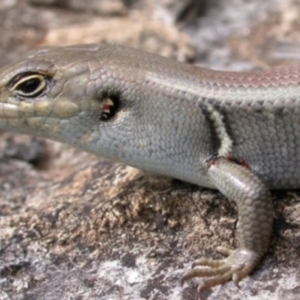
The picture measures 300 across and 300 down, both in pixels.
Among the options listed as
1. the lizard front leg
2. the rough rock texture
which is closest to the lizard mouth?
the rough rock texture

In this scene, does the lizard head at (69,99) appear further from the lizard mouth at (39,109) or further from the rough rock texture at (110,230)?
the rough rock texture at (110,230)

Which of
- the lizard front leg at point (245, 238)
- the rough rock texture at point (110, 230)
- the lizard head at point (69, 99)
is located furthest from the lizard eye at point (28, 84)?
the lizard front leg at point (245, 238)

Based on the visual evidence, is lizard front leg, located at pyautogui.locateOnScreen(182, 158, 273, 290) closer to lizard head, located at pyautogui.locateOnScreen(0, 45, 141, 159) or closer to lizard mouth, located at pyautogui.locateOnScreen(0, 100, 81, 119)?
lizard head, located at pyautogui.locateOnScreen(0, 45, 141, 159)

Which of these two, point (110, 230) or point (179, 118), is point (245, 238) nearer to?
point (179, 118)

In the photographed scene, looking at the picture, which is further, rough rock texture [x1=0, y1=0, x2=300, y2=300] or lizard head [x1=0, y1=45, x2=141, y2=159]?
lizard head [x1=0, y1=45, x2=141, y2=159]

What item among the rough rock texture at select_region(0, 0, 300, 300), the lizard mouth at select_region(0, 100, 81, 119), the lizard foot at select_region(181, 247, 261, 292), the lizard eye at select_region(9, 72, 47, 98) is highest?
the lizard eye at select_region(9, 72, 47, 98)

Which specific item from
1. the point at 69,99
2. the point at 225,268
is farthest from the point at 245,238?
the point at 69,99
